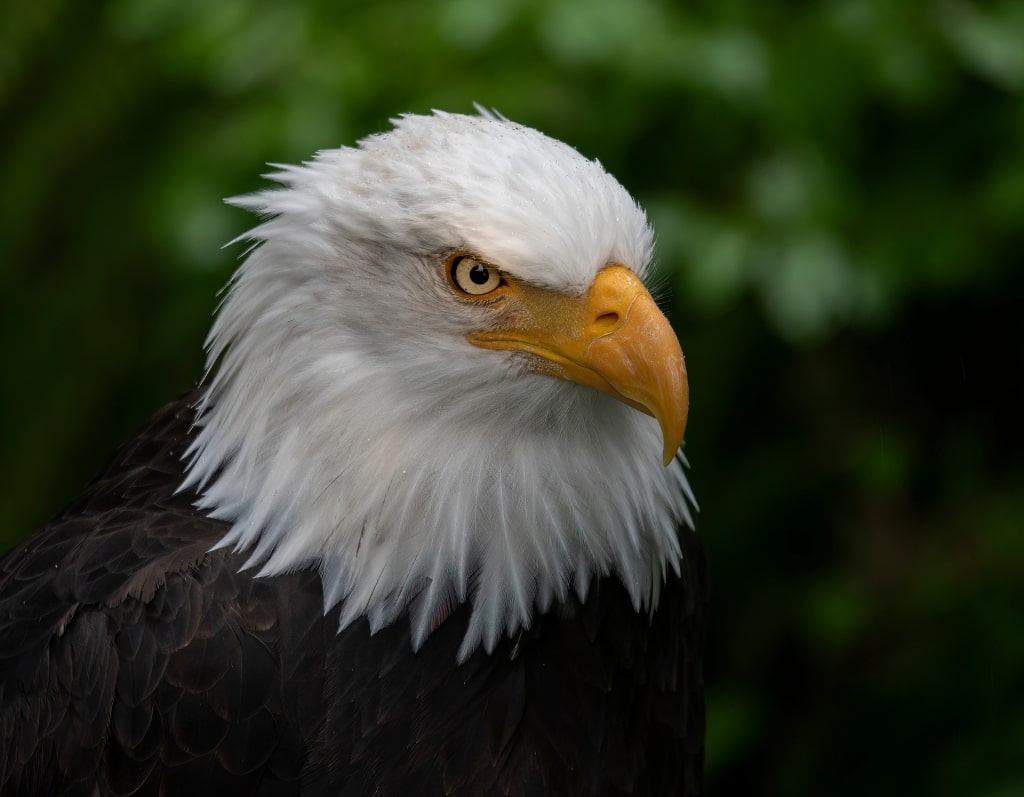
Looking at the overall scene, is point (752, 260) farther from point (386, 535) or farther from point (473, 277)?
point (386, 535)

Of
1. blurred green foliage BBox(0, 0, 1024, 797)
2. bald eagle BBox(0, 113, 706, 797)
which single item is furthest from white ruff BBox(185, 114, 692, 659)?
blurred green foliage BBox(0, 0, 1024, 797)

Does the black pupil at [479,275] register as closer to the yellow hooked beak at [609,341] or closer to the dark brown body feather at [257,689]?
the yellow hooked beak at [609,341]

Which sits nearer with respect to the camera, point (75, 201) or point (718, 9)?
point (718, 9)

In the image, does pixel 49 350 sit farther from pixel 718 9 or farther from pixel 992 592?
pixel 992 592

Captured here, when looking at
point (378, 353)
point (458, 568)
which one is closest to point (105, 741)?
point (458, 568)

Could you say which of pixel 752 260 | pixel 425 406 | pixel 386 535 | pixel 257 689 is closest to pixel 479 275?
pixel 425 406

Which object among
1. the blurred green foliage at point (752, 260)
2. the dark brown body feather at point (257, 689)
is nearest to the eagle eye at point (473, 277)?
the dark brown body feather at point (257, 689)

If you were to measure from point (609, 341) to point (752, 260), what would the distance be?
131 cm

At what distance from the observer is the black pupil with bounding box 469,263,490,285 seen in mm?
2373

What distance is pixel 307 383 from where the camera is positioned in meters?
2.48

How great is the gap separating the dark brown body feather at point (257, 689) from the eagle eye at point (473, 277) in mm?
616

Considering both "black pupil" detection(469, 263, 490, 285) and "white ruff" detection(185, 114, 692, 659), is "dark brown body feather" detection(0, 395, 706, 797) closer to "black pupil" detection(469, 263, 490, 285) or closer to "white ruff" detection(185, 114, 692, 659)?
"white ruff" detection(185, 114, 692, 659)

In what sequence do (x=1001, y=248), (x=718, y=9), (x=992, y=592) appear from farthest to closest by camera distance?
(x=992, y=592) → (x=1001, y=248) → (x=718, y=9)

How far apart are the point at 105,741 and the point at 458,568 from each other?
2.36 feet
